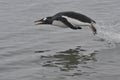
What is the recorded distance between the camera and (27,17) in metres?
14.5

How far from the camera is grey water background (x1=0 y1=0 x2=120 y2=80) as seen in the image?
29.6 ft

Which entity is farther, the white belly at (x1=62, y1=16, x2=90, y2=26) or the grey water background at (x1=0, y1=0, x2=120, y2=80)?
the white belly at (x1=62, y1=16, x2=90, y2=26)

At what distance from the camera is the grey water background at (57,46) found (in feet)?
29.6

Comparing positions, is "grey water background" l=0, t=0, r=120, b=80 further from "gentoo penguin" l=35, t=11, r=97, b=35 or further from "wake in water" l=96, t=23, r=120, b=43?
"gentoo penguin" l=35, t=11, r=97, b=35

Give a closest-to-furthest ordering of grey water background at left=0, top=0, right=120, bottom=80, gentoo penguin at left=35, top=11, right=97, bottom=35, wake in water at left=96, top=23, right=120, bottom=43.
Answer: grey water background at left=0, top=0, right=120, bottom=80 < gentoo penguin at left=35, top=11, right=97, bottom=35 < wake in water at left=96, top=23, right=120, bottom=43

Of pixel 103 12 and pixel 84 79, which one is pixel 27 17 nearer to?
pixel 103 12

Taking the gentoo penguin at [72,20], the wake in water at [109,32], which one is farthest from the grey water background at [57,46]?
the gentoo penguin at [72,20]

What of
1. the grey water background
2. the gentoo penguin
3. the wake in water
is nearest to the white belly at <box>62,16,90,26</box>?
the gentoo penguin

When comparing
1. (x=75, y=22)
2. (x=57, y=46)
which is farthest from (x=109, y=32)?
(x=57, y=46)

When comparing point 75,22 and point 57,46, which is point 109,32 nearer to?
point 75,22

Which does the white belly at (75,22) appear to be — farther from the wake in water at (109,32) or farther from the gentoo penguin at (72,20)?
the wake in water at (109,32)

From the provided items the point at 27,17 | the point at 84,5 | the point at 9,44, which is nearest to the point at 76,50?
the point at 9,44

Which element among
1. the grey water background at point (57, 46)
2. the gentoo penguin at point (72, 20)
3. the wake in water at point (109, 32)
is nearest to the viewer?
the grey water background at point (57, 46)

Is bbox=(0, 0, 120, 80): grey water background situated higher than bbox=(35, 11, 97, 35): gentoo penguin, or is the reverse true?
bbox=(35, 11, 97, 35): gentoo penguin
